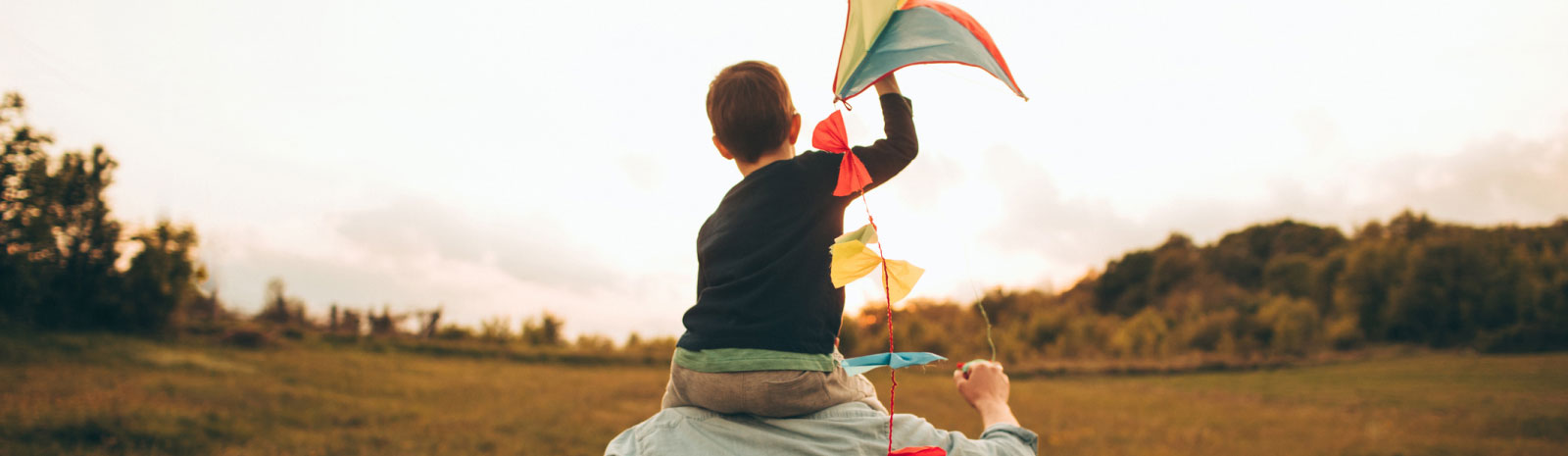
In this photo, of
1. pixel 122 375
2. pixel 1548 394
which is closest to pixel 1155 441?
pixel 1548 394

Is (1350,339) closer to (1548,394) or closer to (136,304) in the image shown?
(1548,394)

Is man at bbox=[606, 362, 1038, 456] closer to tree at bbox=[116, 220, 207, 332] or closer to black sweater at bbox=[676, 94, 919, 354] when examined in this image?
black sweater at bbox=[676, 94, 919, 354]

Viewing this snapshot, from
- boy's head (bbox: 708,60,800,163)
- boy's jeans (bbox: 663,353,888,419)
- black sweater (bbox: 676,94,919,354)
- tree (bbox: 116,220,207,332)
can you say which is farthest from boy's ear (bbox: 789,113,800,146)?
tree (bbox: 116,220,207,332)

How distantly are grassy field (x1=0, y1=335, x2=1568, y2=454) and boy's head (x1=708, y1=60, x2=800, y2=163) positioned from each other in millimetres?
4984

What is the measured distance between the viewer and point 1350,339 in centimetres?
1700

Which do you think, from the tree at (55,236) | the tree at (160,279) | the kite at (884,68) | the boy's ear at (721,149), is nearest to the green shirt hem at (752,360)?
the kite at (884,68)

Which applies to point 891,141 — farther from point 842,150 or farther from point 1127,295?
point 1127,295

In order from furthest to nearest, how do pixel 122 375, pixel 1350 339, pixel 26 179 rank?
pixel 1350 339 → pixel 122 375 → pixel 26 179

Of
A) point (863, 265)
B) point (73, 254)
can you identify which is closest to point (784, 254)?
point (863, 265)

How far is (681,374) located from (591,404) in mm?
7971

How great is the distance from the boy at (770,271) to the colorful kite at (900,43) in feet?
0.29

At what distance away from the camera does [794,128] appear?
1.98 m

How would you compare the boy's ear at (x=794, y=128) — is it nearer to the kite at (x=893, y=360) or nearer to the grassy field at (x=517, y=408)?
the kite at (x=893, y=360)

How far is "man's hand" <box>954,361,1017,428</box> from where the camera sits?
81.4 inches
